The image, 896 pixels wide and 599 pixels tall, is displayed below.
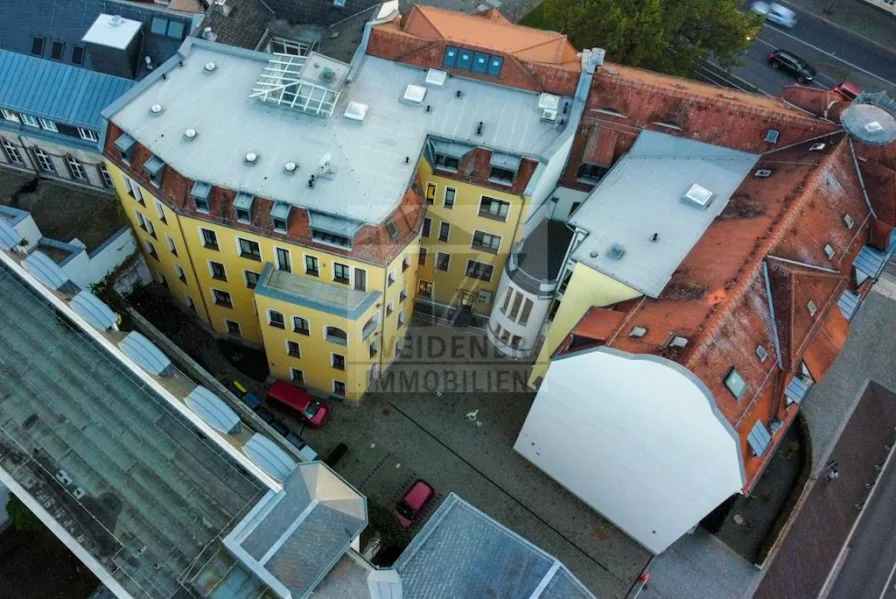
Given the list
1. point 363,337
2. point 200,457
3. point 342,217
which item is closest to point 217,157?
point 342,217

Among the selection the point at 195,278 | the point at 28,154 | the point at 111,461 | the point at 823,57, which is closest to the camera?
the point at 111,461

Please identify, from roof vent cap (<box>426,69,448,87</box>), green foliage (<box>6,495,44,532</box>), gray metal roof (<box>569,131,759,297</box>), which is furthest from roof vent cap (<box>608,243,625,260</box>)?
green foliage (<box>6,495,44,532</box>)

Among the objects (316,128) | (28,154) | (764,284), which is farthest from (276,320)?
(764,284)

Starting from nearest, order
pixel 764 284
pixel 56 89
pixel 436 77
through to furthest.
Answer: pixel 764 284 → pixel 436 77 → pixel 56 89

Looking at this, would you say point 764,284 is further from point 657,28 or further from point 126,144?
point 126,144

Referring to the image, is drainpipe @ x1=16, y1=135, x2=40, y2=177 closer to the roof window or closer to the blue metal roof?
the blue metal roof

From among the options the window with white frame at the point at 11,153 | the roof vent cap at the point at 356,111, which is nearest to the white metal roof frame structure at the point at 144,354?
the roof vent cap at the point at 356,111

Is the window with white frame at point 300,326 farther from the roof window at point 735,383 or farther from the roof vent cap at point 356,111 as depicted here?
the roof window at point 735,383
